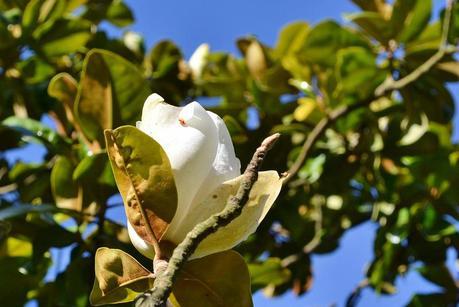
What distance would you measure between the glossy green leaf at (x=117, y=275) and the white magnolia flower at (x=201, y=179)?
0.02 m

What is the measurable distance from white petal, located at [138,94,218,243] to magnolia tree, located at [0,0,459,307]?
515 millimetres

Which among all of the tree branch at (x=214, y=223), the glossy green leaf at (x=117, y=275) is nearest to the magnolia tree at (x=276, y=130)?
the glossy green leaf at (x=117, y=275)

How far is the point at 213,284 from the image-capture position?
2.57 ft

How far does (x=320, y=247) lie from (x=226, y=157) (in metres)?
1.38

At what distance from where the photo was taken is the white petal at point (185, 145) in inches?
29.7

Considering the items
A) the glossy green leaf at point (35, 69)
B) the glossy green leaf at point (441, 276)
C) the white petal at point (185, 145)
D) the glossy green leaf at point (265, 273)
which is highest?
the white petal at point (185, 145)

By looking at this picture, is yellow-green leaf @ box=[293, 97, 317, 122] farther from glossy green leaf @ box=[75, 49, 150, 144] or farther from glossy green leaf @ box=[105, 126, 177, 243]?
glossy green leaf @ box=[105, 126, 177, 243]

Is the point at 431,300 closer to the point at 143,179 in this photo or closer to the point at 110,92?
the point at 110,92

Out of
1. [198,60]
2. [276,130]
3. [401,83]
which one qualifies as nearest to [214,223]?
[276,130]

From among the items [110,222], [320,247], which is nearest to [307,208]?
[320,247]

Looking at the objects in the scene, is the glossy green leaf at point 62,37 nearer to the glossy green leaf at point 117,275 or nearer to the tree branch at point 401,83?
the tree branch at point 401,83

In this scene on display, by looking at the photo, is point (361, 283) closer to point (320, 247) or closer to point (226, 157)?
point (320, 247)

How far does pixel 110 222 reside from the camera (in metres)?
1.50

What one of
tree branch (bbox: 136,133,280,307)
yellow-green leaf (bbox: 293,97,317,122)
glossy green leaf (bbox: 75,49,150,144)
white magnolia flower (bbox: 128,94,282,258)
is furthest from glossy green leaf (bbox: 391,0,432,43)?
tree branch (bbox: 136,133,280,307)
